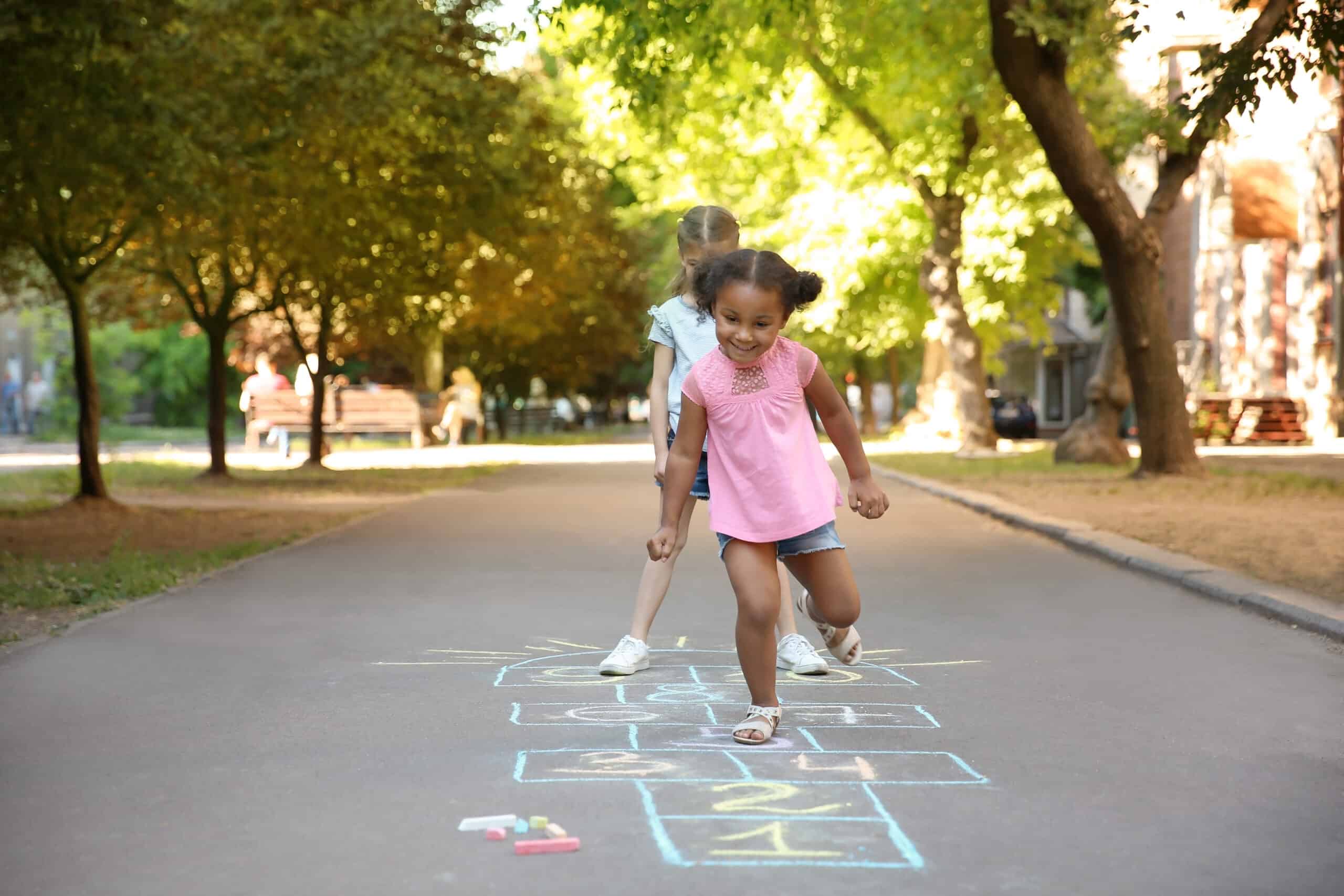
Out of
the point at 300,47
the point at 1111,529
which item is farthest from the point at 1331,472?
the point at 300,47

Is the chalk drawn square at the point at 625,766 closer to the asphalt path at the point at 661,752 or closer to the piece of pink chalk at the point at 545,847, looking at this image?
the asphalt path at the point at 661,752

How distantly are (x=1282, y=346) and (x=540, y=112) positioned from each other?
21528 millimetres

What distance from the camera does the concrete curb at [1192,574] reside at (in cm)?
916

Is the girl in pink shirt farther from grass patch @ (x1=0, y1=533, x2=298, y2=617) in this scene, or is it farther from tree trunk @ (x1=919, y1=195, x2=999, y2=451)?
tree trunk @ (x1=919, y1=195, x2=999, y2=451)

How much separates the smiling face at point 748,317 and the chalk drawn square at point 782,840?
1617 mm

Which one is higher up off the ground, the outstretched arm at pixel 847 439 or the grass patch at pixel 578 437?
the outstretched arm at pixel 847 439

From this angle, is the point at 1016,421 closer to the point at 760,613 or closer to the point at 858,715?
the point at 858,715

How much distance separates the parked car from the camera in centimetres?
4838

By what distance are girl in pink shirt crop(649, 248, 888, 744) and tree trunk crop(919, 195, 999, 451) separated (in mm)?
25777

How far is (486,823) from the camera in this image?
15.7ft

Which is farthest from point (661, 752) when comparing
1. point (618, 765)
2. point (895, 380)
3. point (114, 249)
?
point (895, 380)

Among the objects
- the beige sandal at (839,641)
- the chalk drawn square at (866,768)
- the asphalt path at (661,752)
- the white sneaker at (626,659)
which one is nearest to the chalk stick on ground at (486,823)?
the asphalt path at (661,752)

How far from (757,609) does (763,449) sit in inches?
21.4

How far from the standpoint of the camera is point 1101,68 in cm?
2866
